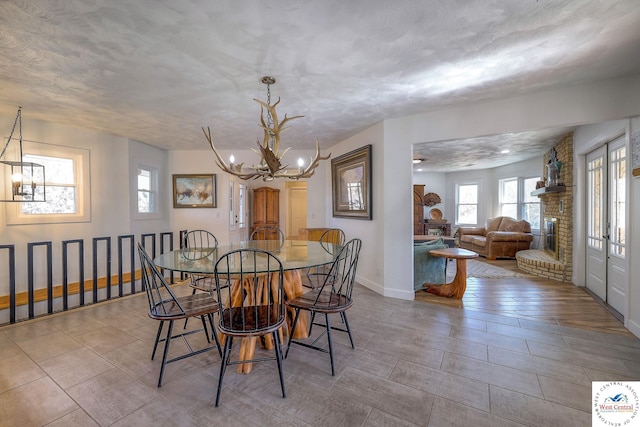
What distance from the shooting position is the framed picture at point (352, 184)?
13.5ft

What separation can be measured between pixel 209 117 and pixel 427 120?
2.72 metres

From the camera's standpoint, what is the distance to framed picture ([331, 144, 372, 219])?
410cm

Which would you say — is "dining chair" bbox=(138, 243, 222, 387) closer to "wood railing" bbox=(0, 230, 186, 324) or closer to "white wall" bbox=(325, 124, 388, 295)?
"wood railing" bbox=(0, 230, 186, 324)

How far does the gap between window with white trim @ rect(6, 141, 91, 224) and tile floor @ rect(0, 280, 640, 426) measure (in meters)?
1.46

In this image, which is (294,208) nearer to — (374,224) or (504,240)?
(374,224)

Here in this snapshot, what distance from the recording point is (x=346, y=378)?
197 centimetres

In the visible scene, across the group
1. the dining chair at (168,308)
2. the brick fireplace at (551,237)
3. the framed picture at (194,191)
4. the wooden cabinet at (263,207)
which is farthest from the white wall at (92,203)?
the brick fireplace at (551,237)

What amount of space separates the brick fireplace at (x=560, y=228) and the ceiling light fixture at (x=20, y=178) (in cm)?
715

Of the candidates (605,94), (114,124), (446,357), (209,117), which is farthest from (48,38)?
(605,94)

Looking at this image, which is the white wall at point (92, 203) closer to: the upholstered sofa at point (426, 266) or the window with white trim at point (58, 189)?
the window with white trim at point (58, 189)

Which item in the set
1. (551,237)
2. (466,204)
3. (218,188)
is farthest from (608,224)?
(218,188)

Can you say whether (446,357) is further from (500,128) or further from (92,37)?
(92,37)

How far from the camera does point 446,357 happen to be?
87.8 inches

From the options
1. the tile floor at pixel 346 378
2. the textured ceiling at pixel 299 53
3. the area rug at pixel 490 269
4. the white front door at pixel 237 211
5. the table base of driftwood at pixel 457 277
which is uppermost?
the textured ceiling at pixel 299 53
